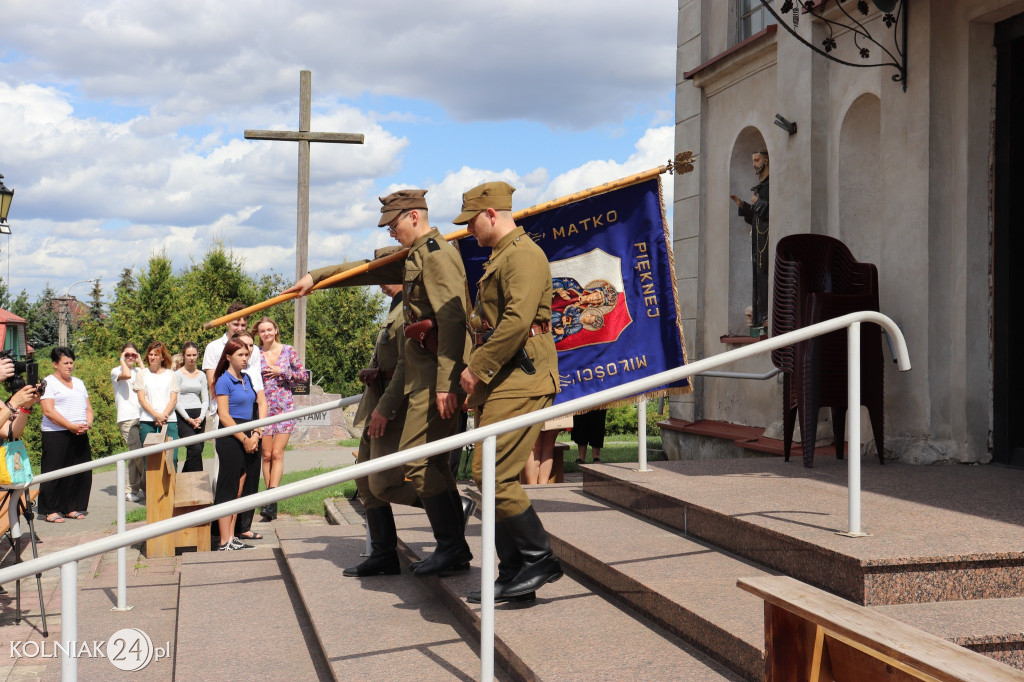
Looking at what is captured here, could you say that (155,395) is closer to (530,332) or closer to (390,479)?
(390,479)

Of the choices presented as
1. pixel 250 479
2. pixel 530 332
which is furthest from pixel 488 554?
pixel 250 479

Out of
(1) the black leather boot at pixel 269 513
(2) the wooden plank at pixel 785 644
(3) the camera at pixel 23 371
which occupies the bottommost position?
(1) the black leather boot at pixel 269 513

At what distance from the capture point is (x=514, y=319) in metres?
4.09

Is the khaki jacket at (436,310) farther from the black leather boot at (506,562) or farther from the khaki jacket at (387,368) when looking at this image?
the black leather boot at (506,562)

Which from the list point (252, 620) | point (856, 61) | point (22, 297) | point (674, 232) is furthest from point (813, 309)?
point (22, 297)

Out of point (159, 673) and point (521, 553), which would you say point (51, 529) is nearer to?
point (159, 673)

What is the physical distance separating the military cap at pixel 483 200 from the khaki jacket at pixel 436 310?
1.13ft

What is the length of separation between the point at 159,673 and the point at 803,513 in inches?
123

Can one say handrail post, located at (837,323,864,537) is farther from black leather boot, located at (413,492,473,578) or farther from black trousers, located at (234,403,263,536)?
black trousers, located at (234,403,263,536)

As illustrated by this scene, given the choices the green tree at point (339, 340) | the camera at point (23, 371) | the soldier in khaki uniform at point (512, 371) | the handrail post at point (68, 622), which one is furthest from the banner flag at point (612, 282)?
the green tree at point (339, 340)

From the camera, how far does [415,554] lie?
220 inches

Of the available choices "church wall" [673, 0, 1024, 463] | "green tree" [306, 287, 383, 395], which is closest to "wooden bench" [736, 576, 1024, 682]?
"church wall" [673, 0, 1024, 463]

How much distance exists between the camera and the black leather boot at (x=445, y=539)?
4828 millimetres

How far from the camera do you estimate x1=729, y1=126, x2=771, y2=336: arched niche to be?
1027cm
